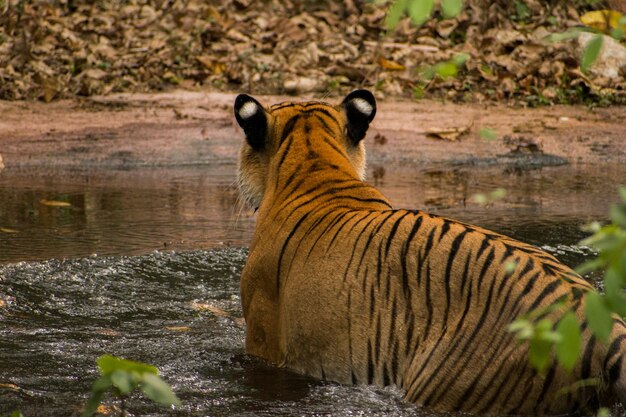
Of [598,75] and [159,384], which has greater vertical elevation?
[598,75]

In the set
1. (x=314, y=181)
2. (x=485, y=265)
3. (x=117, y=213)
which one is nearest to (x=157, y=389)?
(x=485, y=265)

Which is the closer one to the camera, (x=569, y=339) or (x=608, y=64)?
(x=569, y=339)

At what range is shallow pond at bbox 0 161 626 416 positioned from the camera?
4449 millimetres

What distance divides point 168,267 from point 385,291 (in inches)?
114

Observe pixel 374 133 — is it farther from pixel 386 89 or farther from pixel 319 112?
pixel 319 112

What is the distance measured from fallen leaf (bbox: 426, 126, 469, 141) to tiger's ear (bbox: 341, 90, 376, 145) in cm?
552

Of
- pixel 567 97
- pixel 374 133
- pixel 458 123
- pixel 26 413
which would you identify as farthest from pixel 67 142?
pixel 26 413

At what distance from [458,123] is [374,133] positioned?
910 millimetres

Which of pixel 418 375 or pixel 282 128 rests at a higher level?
pixel 282 128

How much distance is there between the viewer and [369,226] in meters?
4.27

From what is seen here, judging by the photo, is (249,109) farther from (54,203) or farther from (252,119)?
(54,203)

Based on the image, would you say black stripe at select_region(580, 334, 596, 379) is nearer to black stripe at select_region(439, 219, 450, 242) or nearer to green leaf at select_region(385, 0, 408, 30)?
black stripe at select_region(439, 219, 450, 242)

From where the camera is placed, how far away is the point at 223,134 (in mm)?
10656

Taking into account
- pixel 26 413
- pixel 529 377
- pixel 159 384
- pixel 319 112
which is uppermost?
pixel 319 112
